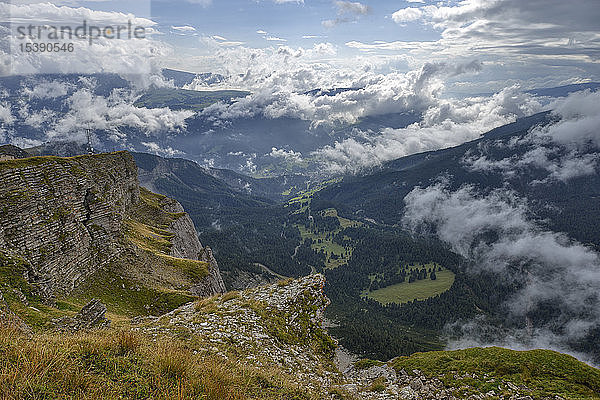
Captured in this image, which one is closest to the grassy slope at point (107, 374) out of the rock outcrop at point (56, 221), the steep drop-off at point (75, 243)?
the steep drop-off at point (75, 243)

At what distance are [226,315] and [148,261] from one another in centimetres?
2607

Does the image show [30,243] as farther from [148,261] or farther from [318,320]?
[318,320]

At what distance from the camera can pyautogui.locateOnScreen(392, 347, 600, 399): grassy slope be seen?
1830cm

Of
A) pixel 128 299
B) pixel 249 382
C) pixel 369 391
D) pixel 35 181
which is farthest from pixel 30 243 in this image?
pixel 369 391

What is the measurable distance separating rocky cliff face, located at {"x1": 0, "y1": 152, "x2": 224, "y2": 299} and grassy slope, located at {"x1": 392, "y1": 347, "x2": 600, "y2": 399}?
29.5m

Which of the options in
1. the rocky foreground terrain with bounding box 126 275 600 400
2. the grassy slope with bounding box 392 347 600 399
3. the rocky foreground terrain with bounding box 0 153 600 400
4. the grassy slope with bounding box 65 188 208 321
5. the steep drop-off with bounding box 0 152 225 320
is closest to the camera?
the rocky foreground terrain with bounding box 0 153 600 400

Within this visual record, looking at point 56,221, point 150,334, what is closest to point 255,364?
point 150,334

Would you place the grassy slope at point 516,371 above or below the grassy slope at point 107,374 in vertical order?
below

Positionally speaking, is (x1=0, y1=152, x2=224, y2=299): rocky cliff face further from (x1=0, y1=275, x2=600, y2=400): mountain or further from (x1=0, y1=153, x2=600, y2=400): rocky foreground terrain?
(x1=0, y1=275, x2=600, y2=400): mountain

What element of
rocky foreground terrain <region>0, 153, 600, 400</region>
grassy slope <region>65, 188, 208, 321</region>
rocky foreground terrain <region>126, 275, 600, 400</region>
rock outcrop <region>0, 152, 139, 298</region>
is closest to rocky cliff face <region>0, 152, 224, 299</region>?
rock outcrop <region>0, 152, 139, 298</region>

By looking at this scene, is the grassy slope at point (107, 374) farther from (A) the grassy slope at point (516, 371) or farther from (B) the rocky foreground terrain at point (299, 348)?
(A) the grassy slope at point (516, 371)

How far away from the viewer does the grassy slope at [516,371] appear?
18297 millimetres

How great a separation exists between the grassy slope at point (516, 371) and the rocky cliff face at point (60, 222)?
96.8 ft

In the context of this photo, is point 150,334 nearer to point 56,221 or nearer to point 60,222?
point 56,221
